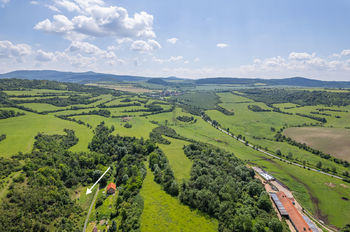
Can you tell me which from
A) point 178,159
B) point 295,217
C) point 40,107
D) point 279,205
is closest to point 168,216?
point 178,159

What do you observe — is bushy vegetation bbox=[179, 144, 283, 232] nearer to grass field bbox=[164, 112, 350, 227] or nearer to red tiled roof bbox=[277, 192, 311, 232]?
red tiled roof bbox=[277, 192, 311, 232]

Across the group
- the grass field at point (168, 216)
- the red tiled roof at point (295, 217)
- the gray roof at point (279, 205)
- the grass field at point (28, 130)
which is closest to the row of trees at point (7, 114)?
the grass field at point (28, 130)

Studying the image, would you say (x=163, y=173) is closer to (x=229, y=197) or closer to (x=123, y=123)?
(x=229, y=197)

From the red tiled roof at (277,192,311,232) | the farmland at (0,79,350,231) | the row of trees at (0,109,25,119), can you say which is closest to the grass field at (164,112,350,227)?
the farmland at (0,79,350,231)

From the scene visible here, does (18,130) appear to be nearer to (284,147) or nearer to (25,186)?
(25,186)

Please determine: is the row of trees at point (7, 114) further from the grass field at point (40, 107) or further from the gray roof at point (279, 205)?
the gray roof at point (279, 205)
